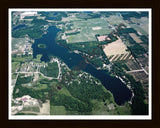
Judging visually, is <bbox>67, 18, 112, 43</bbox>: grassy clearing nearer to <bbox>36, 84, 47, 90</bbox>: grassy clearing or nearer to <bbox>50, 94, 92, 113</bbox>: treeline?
<bbox>36, 84, 47, 90</bbox>: grassy clearing

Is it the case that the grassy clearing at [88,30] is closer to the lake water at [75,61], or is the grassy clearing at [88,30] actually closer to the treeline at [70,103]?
the lake water at [75,61]

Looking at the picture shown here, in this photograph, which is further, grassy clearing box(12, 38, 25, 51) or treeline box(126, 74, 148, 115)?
grassy clearing box(12, 38, 25, 51)

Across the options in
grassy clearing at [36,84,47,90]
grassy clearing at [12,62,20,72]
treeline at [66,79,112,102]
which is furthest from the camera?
grassy clearing at [12,62,20,72]

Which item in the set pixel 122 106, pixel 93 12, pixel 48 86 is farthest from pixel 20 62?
pixel 93 12

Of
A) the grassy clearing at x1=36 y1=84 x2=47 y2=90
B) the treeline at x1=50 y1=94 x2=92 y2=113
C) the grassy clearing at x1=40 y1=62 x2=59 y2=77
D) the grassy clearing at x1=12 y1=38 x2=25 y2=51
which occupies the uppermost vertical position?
the grassy clearing at x1=12 y1=38 x2=25 y2=51

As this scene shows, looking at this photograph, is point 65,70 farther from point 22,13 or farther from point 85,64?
point 22,13

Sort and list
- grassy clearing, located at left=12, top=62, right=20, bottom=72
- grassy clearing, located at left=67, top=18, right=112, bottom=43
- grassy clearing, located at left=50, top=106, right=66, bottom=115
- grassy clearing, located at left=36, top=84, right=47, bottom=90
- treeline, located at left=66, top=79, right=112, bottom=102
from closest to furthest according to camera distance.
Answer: grassy clearing, located at left=50, top=106, right=66, bottom=115 < treeline, located at left=66, top=79, right=112, bottom=102 < grassy clearing, located at left=36, top=84, right=47, bottom=90 < grassy clearing, located at left=12, top=62, right=20, bottom=72 < grassy clearing, located at left=67, top=18, right=112, bottom=43

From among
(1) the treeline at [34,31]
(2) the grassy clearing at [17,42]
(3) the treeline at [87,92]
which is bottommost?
(3) the treeline at [87,92]

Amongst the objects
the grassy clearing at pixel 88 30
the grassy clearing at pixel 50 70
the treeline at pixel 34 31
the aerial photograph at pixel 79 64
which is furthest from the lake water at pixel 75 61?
the grassy clearing at pixel 88 30

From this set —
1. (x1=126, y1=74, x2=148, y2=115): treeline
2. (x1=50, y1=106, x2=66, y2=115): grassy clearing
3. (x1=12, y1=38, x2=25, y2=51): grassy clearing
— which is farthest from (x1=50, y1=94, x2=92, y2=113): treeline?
(x1=12, y1=38, x2=25, y2=51): grassy clearing

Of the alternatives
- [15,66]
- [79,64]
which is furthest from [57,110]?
[15,66]
